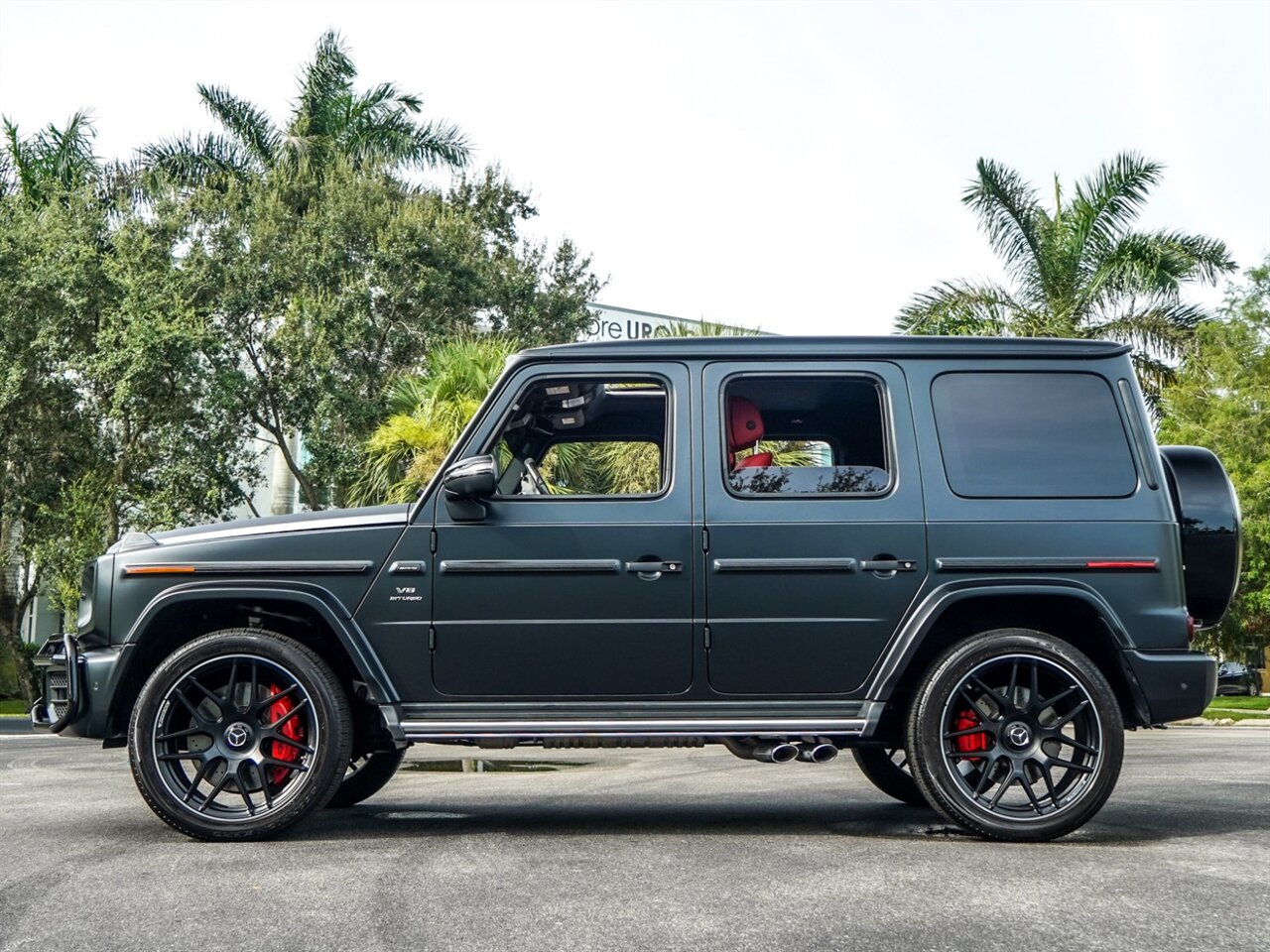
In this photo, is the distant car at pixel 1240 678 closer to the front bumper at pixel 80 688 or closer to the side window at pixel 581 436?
the side window at pixel 581 436

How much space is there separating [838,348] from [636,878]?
248cm

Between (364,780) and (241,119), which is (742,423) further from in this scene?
(241,119)

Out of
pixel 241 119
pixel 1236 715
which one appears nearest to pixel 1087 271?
pixel 1236 715

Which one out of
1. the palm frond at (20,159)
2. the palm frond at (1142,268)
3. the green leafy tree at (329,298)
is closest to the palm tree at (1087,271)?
the palm frond at (1142,268)

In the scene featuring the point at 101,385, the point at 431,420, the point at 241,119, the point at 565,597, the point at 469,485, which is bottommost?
the point at 565,597

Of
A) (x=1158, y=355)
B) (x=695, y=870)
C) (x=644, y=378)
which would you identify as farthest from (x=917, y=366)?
(x=1158, y=355)

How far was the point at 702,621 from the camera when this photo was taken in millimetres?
5820

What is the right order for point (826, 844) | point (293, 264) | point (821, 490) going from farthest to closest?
1. point (293, 264)
2. point (821, 490)
3. point (826, 844)

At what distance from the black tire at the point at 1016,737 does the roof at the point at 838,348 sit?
4.00 ft

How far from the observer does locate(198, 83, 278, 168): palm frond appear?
99.9ft

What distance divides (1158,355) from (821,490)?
84.5 feet

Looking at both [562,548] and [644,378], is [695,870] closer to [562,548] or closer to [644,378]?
[562,548]

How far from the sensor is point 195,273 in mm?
23891

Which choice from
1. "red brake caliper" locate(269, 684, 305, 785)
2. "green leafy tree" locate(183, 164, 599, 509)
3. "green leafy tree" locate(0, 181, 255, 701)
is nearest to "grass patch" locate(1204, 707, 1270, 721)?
"green leafy tree" locate(183, 164, 599, 509)
